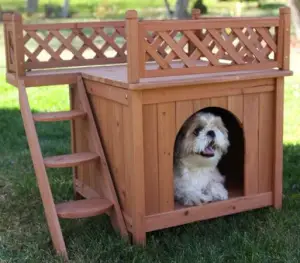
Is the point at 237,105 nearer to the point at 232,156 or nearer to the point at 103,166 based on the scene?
the point at 232,156

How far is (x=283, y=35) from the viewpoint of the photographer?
458cm

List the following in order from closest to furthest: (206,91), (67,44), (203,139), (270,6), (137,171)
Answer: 1. (137,171)
2. (206,91)
3. (203,139)
4. (67,44)
5. (270,6)

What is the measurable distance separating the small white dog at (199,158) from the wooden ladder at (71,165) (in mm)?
589

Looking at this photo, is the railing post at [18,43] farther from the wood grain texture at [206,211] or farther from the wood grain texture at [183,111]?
the wood grain texture at [206,211]

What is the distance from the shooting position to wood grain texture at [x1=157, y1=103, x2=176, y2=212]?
4238 mm

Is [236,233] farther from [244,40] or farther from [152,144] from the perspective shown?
[244,40]

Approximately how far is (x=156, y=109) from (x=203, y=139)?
52 cm

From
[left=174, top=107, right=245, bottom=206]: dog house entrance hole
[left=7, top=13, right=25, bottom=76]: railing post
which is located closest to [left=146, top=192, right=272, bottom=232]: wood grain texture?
[left=174, top=107, right=245, bottom=206]: dog house entrance hole

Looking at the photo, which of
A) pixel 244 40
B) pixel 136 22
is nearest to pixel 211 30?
pixel 244 40

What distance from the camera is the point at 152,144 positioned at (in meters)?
4.24

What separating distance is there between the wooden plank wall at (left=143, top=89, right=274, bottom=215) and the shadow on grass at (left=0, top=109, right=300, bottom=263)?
29 cm

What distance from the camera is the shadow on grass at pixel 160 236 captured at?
403cm

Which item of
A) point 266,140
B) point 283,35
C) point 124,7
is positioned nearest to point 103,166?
point 266,140

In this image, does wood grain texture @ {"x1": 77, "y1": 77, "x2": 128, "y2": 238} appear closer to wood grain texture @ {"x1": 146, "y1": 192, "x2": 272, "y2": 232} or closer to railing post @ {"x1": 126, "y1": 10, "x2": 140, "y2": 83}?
wood grain texture @ {"x1": 146, "y1": 192, "x2": 272, "y2": 232}
